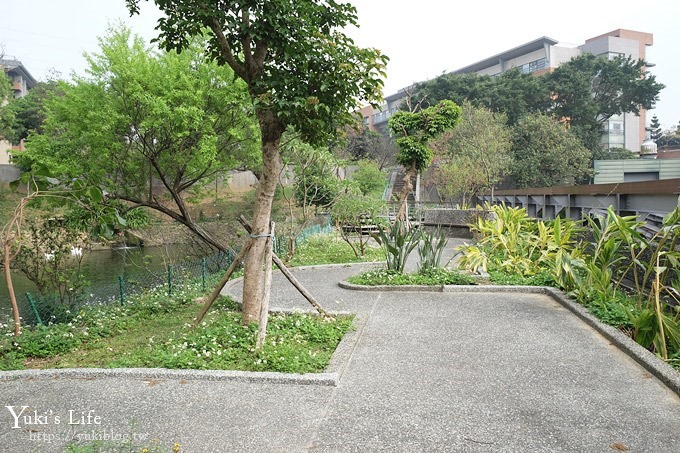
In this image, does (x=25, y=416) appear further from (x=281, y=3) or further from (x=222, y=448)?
(x=281, y=3)

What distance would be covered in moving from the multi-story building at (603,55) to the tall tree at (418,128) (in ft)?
102

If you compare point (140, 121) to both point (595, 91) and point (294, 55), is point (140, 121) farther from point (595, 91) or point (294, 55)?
point (595, 91)

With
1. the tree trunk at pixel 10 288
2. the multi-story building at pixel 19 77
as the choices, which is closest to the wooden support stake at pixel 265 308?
the tree trunk at pixel 10 288

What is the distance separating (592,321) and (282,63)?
4725mm

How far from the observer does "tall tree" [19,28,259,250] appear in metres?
11.1

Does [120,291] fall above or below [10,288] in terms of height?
below

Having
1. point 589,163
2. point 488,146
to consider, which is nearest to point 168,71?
point 488,146

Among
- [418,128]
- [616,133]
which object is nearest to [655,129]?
[616,133]

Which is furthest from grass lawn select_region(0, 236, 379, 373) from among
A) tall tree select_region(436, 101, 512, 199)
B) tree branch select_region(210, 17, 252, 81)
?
tall tree select_region(436, 101, 512, 199)

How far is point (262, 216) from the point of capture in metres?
5.38

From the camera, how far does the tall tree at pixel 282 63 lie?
16.0 feet

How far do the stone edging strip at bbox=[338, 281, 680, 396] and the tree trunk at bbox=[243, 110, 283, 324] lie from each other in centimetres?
312

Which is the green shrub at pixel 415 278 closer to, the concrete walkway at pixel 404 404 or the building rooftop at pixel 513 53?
the concrete walkway at pixel 404 404

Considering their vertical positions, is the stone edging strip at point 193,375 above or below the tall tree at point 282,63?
below
